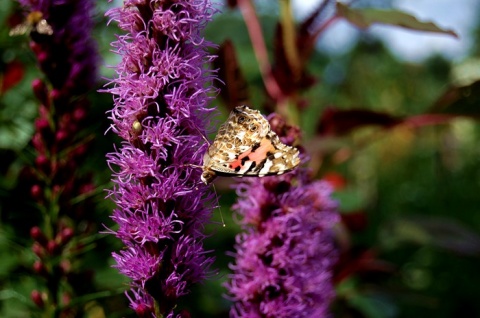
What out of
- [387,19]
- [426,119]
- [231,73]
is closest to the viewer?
[387,19]

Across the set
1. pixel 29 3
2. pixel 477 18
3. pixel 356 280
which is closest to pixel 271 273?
pixel 29 3

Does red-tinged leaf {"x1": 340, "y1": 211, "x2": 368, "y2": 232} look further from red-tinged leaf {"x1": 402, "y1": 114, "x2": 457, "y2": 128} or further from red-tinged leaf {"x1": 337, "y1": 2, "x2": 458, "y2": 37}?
red-tinged leaf {"x1": 337, "y1": 2, "x2": 458, "y2": 37}

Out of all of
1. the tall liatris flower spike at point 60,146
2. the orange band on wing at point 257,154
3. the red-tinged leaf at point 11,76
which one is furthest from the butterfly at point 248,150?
the red-tinged leaf at point 11,76

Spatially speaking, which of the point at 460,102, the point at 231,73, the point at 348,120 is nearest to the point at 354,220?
the point at 348,120

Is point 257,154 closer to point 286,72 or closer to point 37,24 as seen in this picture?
point 37,24

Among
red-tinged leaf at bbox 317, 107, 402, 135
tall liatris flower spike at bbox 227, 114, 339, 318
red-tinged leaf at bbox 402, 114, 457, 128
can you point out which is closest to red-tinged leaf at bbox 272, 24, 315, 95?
red-tinged leaf at bbox 317, 107, 402, 135

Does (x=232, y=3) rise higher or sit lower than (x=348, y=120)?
higher
